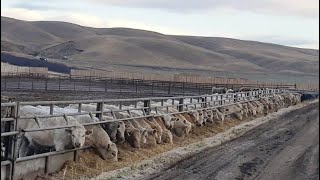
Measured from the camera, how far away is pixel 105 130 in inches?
547

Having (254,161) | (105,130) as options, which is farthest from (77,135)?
(254,161)

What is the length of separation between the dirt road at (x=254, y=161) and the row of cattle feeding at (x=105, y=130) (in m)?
1.65

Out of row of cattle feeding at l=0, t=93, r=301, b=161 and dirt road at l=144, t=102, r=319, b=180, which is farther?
dirt road at l=144, t=102, r=319, b=180

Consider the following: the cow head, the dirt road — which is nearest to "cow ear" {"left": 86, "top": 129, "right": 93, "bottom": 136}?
the cow head

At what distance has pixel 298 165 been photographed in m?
12.9

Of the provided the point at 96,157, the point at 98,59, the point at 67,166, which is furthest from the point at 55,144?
the point at 98,59

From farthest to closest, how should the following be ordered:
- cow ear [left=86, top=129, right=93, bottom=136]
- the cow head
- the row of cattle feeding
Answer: cow ear [left=86, top=129, right=93, bottom=136], the cow head, the row of cattle feeding

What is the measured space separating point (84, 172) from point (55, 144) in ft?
2.85

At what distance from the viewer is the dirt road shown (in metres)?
11.4

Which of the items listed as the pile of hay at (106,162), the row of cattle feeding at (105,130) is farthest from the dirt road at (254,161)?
the row of cattle feeding at (105,130)

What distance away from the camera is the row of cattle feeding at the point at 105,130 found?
11023 mm

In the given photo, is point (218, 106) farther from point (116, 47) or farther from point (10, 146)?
point (116, 47)

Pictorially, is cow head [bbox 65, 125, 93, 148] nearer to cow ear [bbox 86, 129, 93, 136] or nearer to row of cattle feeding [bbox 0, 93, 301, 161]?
row of cattle feeding [bbox 0, 93, 301, 161]

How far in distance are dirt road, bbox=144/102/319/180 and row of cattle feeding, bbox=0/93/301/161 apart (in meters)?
1.65
